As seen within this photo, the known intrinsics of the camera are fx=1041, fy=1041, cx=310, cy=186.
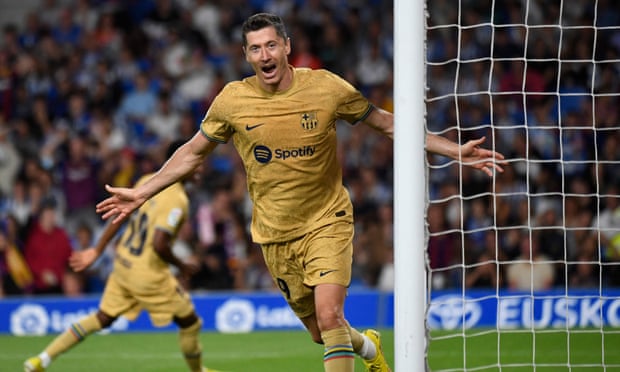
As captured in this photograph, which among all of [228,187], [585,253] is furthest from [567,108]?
[228,187]

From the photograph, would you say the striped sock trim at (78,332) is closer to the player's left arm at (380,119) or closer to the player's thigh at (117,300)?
the player's thigh at (117,300)

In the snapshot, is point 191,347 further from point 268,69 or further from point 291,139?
point 268,69

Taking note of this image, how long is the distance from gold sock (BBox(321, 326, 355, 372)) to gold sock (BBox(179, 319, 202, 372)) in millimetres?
2958

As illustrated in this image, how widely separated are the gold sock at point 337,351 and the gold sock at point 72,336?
141 inches

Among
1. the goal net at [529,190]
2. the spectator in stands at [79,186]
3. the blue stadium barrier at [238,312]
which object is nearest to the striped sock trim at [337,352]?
the goal net at [529,190]

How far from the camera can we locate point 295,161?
19.7ft

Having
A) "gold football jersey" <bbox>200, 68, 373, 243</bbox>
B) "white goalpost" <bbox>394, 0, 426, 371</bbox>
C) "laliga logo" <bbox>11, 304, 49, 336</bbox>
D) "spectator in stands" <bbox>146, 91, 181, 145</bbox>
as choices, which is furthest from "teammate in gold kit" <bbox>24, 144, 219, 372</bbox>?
"spectator in stands" <bbox>146, 91, 181, 145</bbox>

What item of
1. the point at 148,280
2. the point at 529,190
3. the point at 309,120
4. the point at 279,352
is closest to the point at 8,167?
the point at 279,352

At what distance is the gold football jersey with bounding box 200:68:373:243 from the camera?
234 inches

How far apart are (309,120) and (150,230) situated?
3364mm

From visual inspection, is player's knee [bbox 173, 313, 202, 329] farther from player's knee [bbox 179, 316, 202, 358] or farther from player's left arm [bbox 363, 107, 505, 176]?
player's left arm [bbox 363, 107, 505, 176]

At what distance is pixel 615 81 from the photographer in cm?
1283

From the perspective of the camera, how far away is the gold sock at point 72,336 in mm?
8648

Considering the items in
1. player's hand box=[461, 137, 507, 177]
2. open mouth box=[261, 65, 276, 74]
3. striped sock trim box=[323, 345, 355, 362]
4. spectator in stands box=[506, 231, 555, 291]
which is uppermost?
open mouth box=[261, 65, 276, 74]
